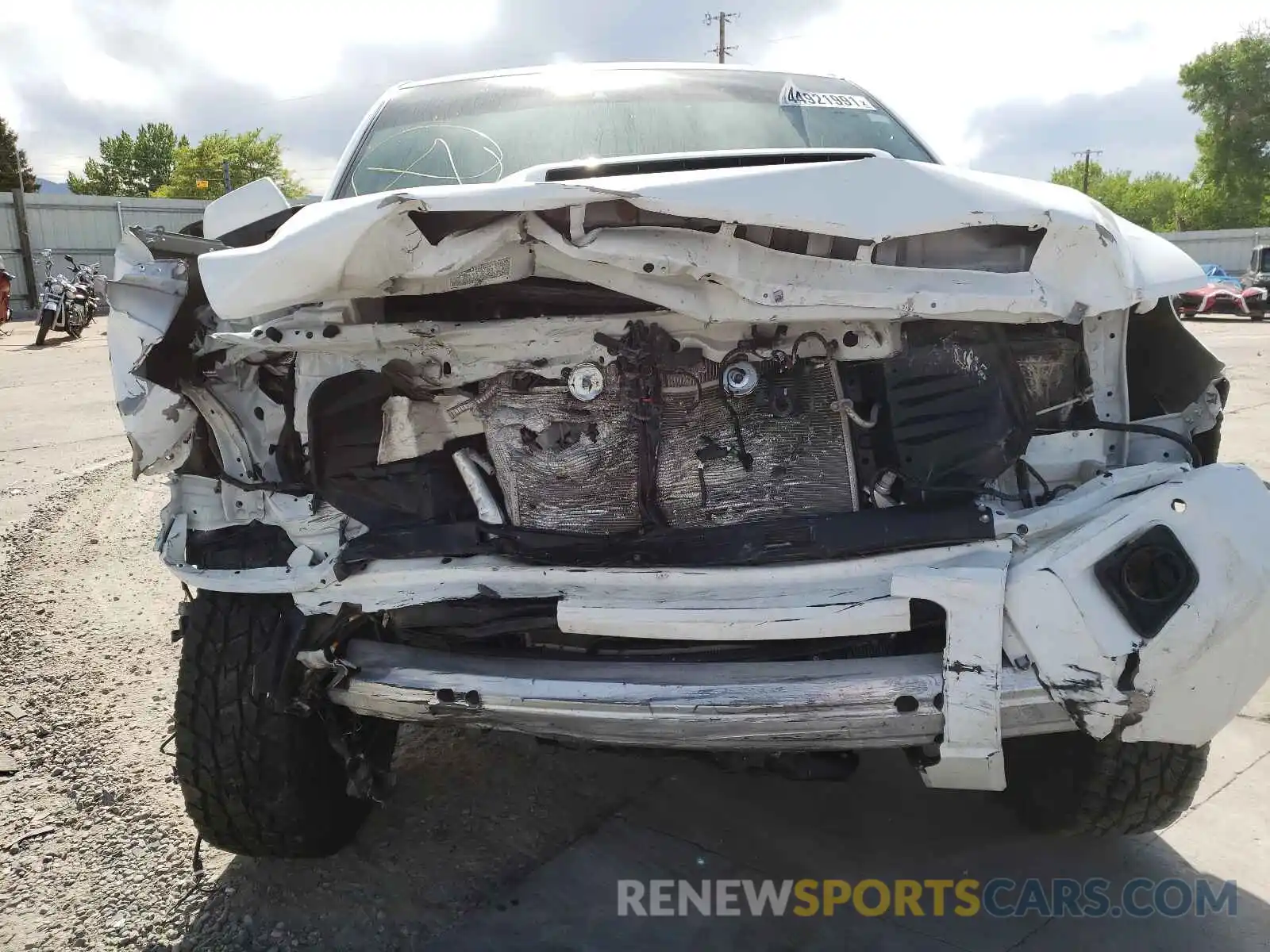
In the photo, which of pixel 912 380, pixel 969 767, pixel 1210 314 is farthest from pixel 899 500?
pixel 1210 314

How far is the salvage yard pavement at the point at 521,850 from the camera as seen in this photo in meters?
2.18

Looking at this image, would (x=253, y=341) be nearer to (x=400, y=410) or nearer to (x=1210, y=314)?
(x=400, y=410)

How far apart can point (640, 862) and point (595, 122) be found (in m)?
2.15

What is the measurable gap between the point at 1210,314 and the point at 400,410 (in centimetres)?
2169

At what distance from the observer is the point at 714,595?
1.97m

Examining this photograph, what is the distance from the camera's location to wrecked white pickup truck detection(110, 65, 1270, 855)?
1.80 meters

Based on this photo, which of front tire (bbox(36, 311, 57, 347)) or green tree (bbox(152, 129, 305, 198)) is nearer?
front tire (bbox(36, 311, 57, 347))

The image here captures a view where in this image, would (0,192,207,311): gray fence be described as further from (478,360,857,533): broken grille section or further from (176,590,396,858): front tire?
(478,360,857,533): broken grille section

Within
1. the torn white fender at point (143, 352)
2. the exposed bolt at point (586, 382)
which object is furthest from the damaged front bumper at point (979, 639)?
the torn white fender at point (143, 352)

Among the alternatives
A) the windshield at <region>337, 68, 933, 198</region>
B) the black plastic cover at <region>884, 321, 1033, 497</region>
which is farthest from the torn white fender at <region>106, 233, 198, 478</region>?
the black plastic cover at <region>884, 321, 1033, 497</region>

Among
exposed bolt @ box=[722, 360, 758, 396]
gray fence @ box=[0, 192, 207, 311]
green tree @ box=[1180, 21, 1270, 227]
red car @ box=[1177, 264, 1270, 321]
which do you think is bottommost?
red car @ box=[1177, 264, 1270, 321]

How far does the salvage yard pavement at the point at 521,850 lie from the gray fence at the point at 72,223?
23.3 meters

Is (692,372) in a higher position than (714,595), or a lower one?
higher

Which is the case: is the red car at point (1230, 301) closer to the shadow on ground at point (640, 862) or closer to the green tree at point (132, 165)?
the shadow on ground at point (640, 862)
